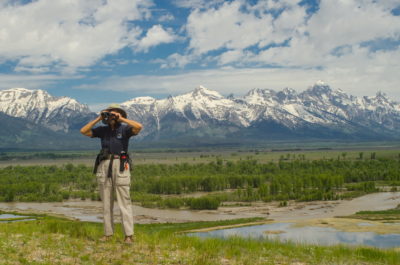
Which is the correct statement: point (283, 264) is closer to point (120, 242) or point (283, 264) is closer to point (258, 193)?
point (120, 242)

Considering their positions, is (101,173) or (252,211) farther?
(252,211)

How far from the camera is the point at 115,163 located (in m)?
13.4

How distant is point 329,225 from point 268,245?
29931mm

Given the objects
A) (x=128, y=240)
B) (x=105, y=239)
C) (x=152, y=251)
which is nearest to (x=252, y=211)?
(x=105, y=239)

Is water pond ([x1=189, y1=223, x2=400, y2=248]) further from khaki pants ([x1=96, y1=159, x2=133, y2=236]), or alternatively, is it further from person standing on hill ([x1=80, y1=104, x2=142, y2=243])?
person standing on hill ([x1=80, y1=104, x2=142, y2=243])

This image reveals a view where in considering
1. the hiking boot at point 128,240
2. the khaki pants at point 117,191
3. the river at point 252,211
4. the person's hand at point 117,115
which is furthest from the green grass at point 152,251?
the river at point 252,211

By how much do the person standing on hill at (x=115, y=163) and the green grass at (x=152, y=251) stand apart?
2.65 feet

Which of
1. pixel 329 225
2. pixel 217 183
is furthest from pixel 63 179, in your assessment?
pixel 329 225

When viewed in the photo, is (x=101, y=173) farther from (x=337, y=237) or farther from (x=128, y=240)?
(x=337, y=237)

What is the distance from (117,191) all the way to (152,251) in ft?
6.88

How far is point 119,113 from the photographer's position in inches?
546

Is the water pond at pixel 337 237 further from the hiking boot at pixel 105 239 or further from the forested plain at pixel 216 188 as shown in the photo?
the forested plain at pixel 216 188

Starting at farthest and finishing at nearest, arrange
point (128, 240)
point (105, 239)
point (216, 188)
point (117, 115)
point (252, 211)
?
point (216, 188) < point (252, 211) < point (105, 239) < point (117, 115) < point (128, 240)

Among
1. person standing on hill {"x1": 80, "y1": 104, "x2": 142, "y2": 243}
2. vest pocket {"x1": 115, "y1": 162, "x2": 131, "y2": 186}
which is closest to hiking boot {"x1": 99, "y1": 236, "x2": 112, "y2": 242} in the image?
person standing on hill {"x1": 80, "y1": 104, "x2": 142, "y2": 243}
